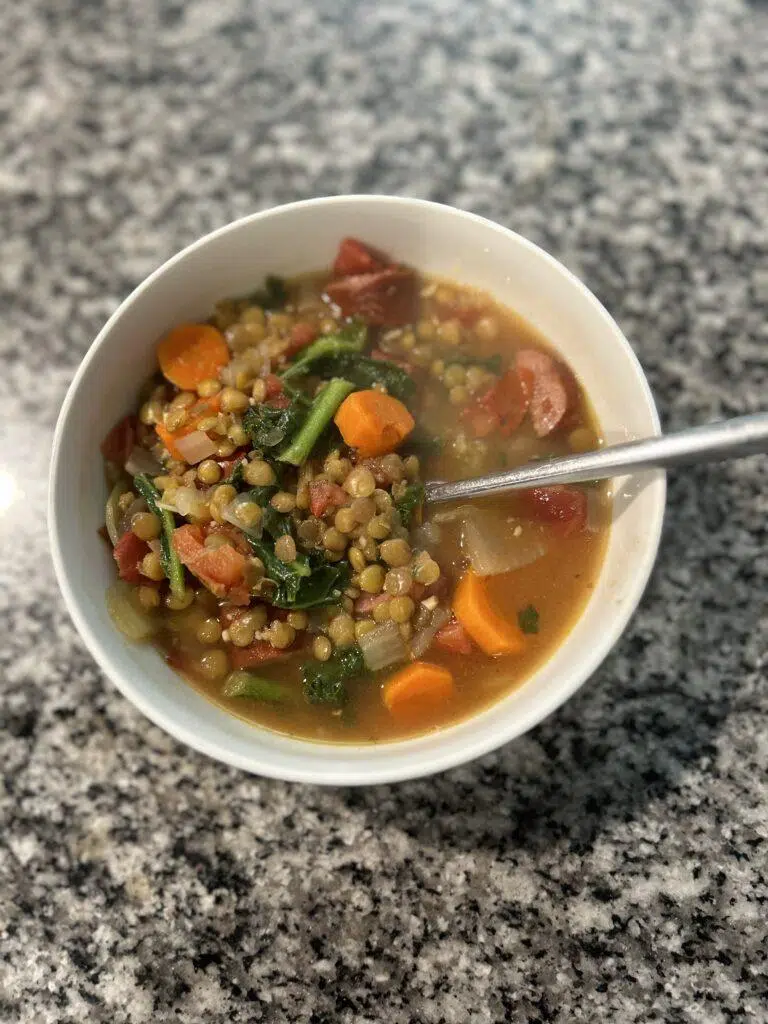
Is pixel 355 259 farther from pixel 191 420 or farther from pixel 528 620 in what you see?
pixel 528 620

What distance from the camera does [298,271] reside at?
3230 millimetres

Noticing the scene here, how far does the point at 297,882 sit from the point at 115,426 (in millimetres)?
1707

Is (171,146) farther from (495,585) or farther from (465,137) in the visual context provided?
(495,585)

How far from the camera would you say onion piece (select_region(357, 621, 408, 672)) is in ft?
9.29

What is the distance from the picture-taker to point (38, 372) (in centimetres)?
368

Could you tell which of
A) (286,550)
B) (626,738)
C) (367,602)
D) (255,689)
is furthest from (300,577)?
(626,738)

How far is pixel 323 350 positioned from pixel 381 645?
41.1 inches

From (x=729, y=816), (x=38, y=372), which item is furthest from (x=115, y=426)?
(x=729, y=816)

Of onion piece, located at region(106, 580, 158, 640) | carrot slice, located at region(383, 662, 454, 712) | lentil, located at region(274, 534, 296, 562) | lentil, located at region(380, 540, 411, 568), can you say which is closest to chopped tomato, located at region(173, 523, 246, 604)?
lentil, located at region(274, 534, 296, 562)

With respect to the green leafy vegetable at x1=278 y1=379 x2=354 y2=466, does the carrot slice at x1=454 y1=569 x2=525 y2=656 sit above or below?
below

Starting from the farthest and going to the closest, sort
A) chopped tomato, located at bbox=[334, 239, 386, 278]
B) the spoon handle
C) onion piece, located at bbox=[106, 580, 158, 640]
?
1. chopped tomato, located at bbox=[334, 239, 386, 278]
2. onion piece, located at bbox=[106, 580, 158, 640]
3. the spoon handle

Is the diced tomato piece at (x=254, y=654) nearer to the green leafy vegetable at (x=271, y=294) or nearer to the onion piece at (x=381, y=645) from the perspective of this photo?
the onion piece at (x=381, y=645)

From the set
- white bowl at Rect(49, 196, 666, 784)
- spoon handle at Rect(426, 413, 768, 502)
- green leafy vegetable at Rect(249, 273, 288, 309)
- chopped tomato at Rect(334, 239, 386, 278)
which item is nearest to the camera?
spoon handle at Rect(426, 413, 768, 502)

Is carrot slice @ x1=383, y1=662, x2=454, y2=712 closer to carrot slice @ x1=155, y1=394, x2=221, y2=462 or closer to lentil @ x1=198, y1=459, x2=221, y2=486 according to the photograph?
lentil @ x1=198, y1=459, x2=221, y2=486
